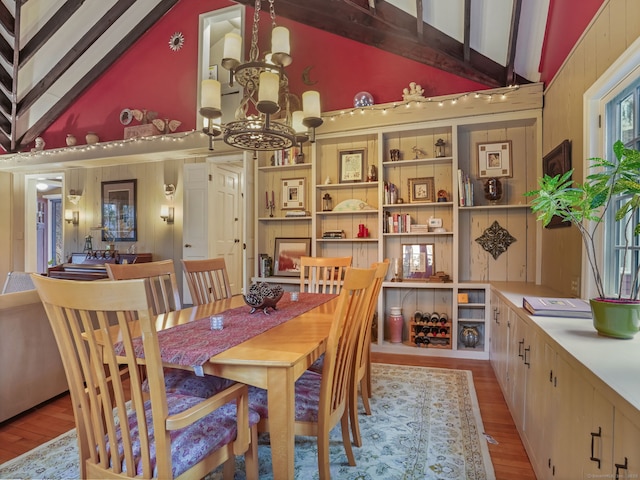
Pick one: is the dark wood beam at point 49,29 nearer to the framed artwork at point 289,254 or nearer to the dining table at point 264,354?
the framed artwork at point 289,254

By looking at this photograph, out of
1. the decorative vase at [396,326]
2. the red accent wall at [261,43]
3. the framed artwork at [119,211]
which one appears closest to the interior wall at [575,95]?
the red accent wall at [261,43]

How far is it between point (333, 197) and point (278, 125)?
1932 millimetres

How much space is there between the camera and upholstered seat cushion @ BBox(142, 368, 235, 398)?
5.63 feet

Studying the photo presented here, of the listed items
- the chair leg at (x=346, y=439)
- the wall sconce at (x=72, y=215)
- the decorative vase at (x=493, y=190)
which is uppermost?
the decorative vase at (x=493, y=190)

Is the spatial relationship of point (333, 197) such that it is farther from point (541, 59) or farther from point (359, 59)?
point (541, 59)

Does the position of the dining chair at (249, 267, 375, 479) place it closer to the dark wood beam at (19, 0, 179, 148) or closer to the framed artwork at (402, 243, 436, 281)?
the framed artwork at (402, 243, 436, 281)

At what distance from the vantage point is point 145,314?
3.26 feet

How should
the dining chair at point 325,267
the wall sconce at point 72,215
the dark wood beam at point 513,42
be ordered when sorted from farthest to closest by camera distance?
the wall sconce at point 72,215 → the dark wood beam at point 513,42 → the dining chair at point 325,267

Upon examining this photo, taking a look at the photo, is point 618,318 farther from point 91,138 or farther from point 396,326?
point 91,138

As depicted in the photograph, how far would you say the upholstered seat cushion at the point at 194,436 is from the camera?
1.14 m

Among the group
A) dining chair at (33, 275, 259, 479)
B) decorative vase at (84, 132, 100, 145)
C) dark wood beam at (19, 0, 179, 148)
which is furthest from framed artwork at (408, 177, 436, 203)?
decorative vase at (84, 132, 100, 145)

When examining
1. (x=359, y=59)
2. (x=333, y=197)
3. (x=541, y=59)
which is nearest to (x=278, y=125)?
(x=333, y=197)

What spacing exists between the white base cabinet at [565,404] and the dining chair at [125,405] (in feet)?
3.59

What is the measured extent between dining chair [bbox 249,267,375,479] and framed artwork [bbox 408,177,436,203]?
2443 mm
